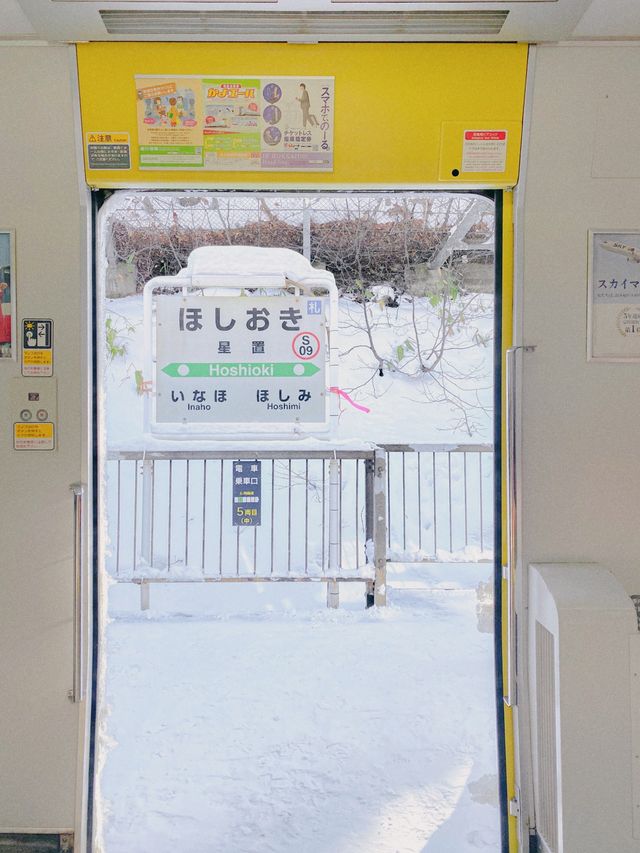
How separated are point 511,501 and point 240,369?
9.13 feet

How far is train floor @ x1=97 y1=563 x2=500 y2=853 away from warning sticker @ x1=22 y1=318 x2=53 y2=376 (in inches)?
37.2

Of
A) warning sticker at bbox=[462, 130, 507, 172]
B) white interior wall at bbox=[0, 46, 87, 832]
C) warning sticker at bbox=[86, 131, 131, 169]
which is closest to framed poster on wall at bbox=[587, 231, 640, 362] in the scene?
warning sticker at bbox=[462, 130, 507, 172]

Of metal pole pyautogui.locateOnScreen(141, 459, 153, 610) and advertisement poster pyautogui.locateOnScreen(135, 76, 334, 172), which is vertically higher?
advertisement poster pyautogui.locateOnScreen(135, 76, 334, 172)

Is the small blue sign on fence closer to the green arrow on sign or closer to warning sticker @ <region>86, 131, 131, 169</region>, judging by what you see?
the green arrow on sign

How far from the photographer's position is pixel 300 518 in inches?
255

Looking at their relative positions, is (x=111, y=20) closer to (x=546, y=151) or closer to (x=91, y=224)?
(x=91, y=224)

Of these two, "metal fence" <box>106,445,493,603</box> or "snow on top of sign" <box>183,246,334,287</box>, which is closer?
"snow on top of sign" <box>183,246,334,287</box>

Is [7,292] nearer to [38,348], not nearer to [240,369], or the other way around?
[38,348]

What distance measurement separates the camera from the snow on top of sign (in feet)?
15.2

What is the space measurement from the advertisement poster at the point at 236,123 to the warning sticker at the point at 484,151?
1.27 feet

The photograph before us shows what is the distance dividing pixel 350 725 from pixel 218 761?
68 cm

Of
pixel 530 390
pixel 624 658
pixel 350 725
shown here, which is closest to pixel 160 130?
pixel 530 390

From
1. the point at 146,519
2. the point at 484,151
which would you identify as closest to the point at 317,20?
the point at 484,151

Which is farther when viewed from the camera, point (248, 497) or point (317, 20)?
point (248, 497)
